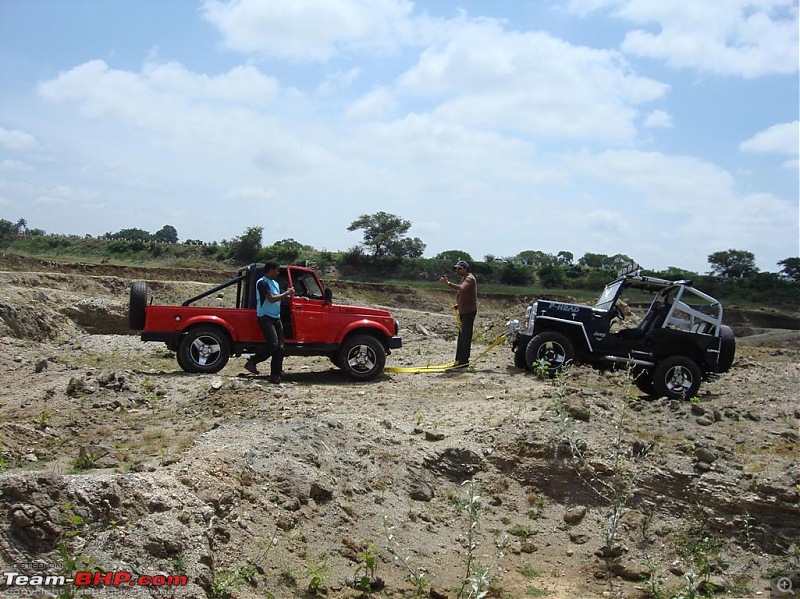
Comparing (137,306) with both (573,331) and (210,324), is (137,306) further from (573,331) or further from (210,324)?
(573,331)

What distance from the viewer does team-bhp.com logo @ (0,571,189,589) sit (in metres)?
4.38

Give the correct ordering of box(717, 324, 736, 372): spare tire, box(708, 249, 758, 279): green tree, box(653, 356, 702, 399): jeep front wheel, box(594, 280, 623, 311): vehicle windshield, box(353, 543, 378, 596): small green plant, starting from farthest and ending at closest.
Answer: box(708, 249, 758, 279): green tree
box(594, 280, 623, 311): vehicle windshield
box(717, 324, 736, 372): spare tire
box(653, 356, 702, 399): jeep front wheel
box(353, 543, 378, 596): small green plant

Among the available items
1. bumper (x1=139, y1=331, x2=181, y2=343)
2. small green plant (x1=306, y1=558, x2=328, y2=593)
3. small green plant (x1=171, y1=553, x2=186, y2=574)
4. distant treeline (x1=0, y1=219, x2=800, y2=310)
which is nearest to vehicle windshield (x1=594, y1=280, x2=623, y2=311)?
bumper (x1=139, y1=331, x2=181, y2=343)

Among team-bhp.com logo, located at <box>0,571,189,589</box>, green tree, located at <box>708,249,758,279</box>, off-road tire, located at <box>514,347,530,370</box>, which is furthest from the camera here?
green tree, located at <box>708,249,758,279</box>

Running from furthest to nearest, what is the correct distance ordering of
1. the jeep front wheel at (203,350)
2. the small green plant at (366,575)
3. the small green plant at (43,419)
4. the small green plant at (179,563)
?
1. the jeep front wheel at (203,350)
2. the small green plant at (43,419)
3. the small green plant at (366,575)
4. the small green plant at (179,563)

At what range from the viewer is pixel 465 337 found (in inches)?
512

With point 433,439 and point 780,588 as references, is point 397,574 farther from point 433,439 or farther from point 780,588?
point 780,588

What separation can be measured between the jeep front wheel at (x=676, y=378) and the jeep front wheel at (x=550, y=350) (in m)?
1.50

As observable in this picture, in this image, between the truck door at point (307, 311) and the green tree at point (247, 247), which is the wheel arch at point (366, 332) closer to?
the truck door at point (307, 311)

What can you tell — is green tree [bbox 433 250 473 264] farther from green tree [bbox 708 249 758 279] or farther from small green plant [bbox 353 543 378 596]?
small green plant [bbox 353 543 378 596]

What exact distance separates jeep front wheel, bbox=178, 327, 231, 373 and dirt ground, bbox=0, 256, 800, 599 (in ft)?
1.97

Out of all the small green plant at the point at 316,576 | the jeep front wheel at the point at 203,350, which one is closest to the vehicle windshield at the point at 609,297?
the jeep front wheel at the point at 203,350

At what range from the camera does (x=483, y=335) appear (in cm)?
1956

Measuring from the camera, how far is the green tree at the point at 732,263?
2293 inches
